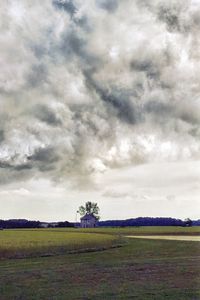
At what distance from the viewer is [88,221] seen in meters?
170

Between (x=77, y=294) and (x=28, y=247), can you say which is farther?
(x=28, y=247)

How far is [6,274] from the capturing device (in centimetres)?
2478

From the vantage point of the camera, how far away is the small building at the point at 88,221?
168600 mm

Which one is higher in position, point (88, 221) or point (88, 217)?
point (88, 217)

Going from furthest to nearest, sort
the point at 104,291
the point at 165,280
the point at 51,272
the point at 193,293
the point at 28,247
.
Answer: the point at 28,247
the point at 51,272
the point at 165,280
the point at 104,291
the point at 193,293

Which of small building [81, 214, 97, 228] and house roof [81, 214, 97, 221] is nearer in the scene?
small building [81, 214, 97, 228]

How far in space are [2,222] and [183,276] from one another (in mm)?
159185

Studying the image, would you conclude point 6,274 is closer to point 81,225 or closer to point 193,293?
point 193,293

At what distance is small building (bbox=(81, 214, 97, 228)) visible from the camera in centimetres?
16860

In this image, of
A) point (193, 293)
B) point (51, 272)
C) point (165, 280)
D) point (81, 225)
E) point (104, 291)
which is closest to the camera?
point (193, 293)

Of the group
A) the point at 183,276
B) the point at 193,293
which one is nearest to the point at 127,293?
the point at 193,293

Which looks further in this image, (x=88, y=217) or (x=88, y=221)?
(x=88, y=217)

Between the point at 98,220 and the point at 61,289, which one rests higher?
the point at 98,220

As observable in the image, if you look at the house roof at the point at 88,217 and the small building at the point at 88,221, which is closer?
the small building at the point at 88,221
